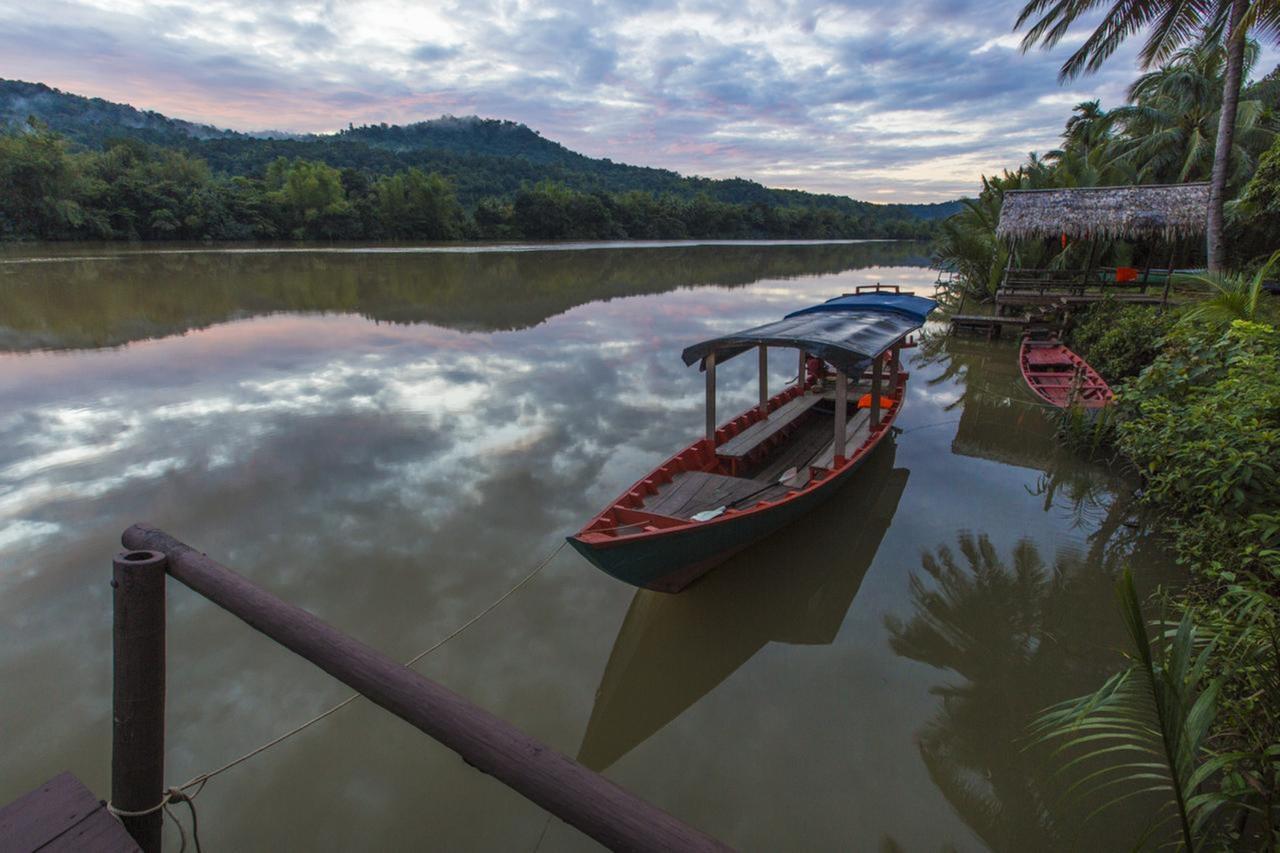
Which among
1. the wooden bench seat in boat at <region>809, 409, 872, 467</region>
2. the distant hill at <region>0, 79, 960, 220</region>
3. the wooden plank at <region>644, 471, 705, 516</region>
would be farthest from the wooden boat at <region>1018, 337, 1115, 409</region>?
the distant hill at <region>0, 79, 960, 220</region>

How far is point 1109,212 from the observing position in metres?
14.1

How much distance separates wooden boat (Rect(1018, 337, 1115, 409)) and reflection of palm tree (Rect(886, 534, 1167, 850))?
154 inches

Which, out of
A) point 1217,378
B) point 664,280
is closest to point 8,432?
point 1217,378

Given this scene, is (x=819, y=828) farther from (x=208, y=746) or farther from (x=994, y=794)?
(x=208, y=746)

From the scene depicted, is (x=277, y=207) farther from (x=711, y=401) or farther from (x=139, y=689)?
(x=139, y=689)

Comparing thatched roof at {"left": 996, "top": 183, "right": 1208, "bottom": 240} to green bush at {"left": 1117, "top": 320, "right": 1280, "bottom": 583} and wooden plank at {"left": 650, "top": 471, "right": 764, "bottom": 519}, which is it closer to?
green bush at {"left": 1117, "top": 320, "right": 1280, "bottom": 583}

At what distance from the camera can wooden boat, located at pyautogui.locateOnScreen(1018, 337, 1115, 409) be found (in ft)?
29.1

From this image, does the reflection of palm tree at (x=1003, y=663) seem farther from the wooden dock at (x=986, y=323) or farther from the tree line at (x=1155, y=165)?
the tree line at (x=1155, y=165)

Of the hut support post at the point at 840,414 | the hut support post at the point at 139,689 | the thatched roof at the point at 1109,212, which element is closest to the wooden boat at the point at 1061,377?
the thatched roof at the point at 1109,212

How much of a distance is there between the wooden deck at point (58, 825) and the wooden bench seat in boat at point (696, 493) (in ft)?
12.1

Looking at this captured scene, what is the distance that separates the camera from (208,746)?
3.63 metres

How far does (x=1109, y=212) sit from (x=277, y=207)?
52396mm

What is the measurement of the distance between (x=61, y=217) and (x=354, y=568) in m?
47.3

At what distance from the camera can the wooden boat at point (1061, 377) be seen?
888cm
